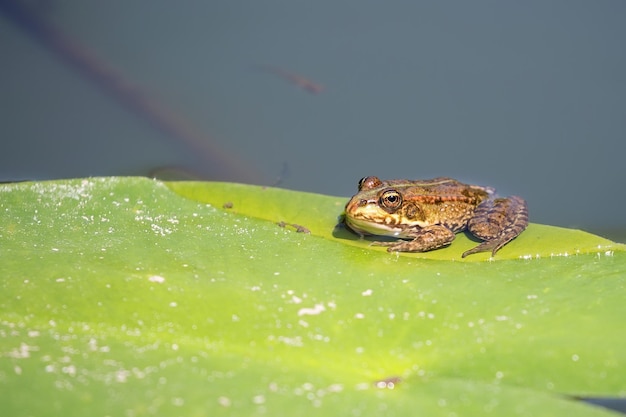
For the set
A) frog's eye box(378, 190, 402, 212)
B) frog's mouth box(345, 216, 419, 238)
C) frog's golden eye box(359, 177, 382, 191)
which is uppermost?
frog's golden eye box(359, 177, 382, 191)

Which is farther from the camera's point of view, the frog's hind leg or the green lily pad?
the frog's hind leg

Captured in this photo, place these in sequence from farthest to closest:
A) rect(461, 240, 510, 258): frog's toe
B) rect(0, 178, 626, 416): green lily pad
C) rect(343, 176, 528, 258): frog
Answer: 1. rect(343, 176, 528, 258): frog
2. rect(461, 240, 510, 258): frog's toe
3. rect(0, 178, 626, 416): green lily pad

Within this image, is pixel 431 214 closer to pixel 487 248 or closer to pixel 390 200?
pixel 390 200

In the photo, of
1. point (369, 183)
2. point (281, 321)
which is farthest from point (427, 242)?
point (281, 321)

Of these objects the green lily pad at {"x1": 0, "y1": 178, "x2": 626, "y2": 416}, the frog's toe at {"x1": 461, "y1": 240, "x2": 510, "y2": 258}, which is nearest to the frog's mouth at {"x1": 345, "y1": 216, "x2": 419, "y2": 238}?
the green lily pad at {"x1": 0, "y1": 178, "x2": 626, "y2": 416}

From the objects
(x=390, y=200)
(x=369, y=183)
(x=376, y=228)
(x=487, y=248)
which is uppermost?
(x=369, y=183)

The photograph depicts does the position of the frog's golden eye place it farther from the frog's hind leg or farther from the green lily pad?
the green lily pad
